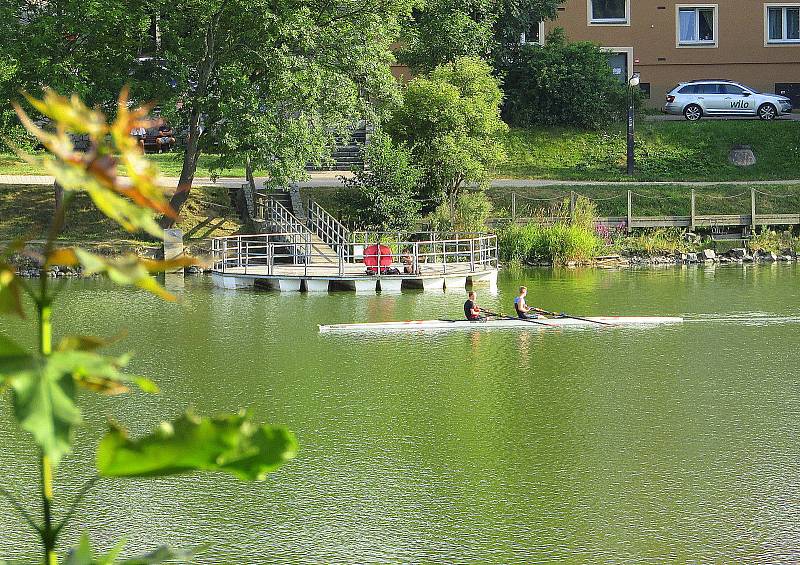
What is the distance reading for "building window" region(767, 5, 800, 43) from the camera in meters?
48.5

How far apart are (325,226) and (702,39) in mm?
21506

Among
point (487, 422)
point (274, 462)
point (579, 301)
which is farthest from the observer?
point (579, 301)

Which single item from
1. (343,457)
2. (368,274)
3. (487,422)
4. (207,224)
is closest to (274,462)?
(343,457)

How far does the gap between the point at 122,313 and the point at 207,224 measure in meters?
9.88

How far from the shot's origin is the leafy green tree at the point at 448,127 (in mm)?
34531

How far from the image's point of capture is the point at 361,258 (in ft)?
97.2

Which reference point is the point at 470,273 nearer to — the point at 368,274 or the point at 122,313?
the point at 368,274

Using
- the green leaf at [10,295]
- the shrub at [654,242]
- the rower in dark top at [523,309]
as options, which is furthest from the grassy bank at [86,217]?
the green leaf at [10,295]

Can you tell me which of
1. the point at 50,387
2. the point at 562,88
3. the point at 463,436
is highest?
the point at 562,88

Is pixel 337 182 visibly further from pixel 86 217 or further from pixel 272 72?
pixel 86 217

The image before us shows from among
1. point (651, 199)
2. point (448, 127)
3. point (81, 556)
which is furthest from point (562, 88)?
point (81, 556)

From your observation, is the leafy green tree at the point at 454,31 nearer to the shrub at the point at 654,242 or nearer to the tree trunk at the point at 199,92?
the tree trunk at the point at 199,92

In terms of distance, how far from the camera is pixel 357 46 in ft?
107

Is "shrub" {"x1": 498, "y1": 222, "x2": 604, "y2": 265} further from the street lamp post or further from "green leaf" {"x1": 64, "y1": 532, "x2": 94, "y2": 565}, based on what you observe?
"green leaf" {"x1": 64, "y1": 532, "x2": 94, "y2": 565}
